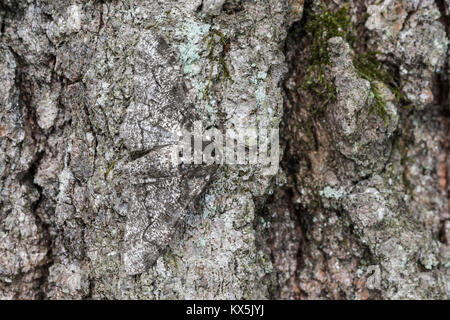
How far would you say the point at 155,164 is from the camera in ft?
6.36

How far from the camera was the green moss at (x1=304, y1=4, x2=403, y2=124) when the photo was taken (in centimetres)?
212

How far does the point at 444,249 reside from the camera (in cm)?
228

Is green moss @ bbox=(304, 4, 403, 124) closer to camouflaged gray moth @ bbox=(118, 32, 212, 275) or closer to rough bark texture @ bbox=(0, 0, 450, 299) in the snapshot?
rough bark texture @ bbox=(0, 0, 450, 299)

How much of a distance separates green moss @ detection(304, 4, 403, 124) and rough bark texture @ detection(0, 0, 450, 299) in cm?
3

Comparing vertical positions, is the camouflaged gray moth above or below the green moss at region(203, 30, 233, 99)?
below

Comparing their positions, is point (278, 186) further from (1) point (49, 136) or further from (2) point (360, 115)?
(1) point (49, 136)

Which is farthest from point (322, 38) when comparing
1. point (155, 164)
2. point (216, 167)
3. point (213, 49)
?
point (155, 164)

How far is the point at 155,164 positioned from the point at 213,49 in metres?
0.59

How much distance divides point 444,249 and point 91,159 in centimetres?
188

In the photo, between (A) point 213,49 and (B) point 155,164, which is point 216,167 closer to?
(B) point 155,164

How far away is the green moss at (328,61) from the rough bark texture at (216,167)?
32mm

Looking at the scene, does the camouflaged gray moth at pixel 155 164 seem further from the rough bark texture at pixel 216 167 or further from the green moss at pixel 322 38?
the green moss at pixel 322 38

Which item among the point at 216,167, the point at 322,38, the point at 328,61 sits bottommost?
the point at 216,167

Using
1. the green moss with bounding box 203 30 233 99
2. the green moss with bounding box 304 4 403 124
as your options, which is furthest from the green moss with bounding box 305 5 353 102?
the green moss with bounding box 203 30 233 99
